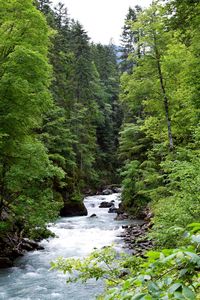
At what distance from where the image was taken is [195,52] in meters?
11.9

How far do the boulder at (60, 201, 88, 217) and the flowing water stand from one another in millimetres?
3165

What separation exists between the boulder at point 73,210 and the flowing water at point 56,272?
125 inches

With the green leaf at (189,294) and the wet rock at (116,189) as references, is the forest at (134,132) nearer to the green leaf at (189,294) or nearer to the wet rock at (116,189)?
the green leaf at (189,294)

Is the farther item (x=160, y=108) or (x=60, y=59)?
(x=60, y=59)

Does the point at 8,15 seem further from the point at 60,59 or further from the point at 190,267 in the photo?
the point at 60,59

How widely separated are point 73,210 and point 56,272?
1461 centimetres

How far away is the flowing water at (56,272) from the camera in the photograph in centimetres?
1039

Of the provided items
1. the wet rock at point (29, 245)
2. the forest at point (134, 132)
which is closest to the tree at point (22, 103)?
the forest at point (134, 132)

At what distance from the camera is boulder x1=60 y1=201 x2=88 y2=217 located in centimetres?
2668

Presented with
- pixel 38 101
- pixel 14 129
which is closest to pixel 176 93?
pixel 38 101

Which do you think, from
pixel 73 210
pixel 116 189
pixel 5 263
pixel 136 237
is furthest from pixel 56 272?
pixel 116 189

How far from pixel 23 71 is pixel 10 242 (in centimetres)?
753

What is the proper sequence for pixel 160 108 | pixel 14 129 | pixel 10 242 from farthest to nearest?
pixel 160 108 → pixel 10 242 → pixel 14 129

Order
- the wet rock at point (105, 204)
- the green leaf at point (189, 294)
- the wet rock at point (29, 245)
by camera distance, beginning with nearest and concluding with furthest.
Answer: the green leaf at point (189, 294)
the wet rock at point (29, 245)
the wet rock at point (105, 204)
